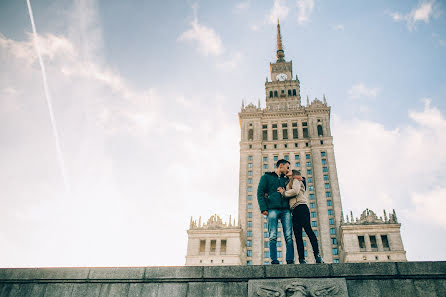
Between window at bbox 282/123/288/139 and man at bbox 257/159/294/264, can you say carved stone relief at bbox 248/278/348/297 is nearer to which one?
man at bbox 257/159/294/264

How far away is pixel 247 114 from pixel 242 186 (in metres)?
19.9

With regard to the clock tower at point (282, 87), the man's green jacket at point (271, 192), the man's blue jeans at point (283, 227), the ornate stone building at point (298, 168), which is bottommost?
the man's blue jeans at point (283, 227)

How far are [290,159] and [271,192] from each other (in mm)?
70589

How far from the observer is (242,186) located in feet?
253

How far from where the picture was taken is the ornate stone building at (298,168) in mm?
61156

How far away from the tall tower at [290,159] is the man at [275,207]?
182ft

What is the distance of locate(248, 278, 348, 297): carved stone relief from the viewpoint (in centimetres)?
809

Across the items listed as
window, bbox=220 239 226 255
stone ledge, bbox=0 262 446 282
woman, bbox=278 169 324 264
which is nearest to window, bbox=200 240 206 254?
window, bbox=220 239 226 255

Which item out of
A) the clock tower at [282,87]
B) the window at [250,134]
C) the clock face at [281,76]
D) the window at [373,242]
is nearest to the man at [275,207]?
the window at [373,242]

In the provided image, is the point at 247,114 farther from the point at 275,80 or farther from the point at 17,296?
the point at 17,296

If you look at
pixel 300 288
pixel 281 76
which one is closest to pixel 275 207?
pixel 300 288

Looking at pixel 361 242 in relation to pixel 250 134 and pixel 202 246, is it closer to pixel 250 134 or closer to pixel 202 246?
pixel 202 246

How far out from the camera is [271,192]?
10.2 metres

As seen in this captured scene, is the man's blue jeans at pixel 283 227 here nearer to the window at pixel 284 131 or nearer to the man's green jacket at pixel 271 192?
the man's green jacket at pixel 271 192
